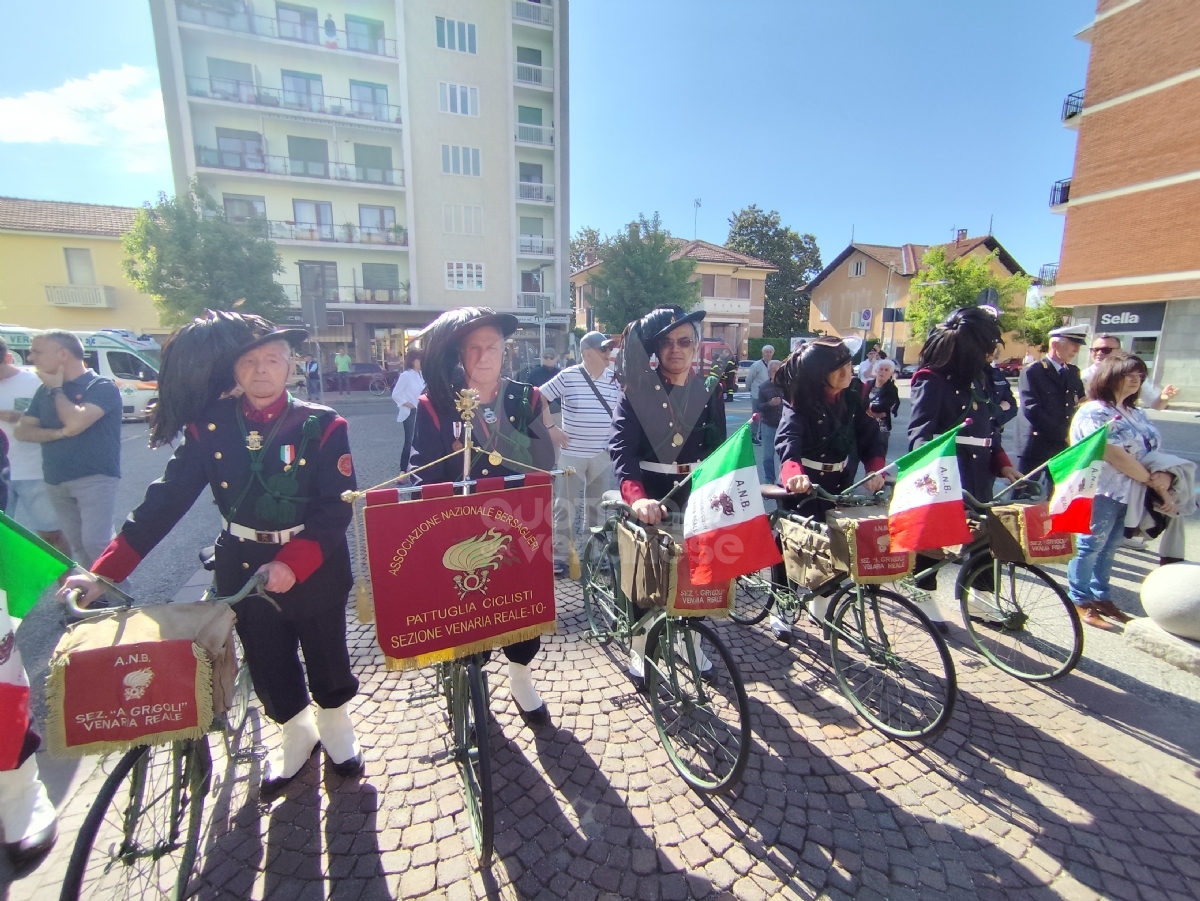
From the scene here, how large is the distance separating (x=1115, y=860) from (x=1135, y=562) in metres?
4.14

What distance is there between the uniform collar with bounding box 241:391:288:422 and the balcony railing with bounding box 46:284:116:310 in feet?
108

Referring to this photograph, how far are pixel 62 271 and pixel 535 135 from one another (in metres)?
22.8

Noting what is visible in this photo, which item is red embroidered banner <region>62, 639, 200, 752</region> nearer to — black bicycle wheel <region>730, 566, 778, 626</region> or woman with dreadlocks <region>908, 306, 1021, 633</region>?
black bicycle wheel <region>730, 566, 778, 626</region>

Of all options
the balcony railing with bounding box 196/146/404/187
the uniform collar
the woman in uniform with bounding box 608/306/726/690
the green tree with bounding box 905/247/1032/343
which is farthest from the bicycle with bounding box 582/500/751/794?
the green tree with bounding box 905/247/1032/343

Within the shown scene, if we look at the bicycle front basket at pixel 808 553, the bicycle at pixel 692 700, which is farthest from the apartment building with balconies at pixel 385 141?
the bicycle at pixel 692 700

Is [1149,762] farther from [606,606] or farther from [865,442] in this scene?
[606,606]

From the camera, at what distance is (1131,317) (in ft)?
64.3

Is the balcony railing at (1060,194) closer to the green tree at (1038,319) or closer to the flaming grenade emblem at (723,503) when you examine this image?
the green tree at (1038,319)

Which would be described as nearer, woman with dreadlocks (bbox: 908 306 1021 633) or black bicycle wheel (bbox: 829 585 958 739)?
black bicycle wheel (bbox: 829 585 958 739)

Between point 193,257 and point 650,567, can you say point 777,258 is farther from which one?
point 650,567

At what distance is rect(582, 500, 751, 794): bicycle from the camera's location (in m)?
2.39

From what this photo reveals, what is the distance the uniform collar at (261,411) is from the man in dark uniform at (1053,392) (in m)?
5.45

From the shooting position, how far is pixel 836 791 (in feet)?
8.31

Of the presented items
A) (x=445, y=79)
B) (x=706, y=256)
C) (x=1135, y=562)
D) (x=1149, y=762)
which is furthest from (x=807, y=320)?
(x=1149, y=762)
